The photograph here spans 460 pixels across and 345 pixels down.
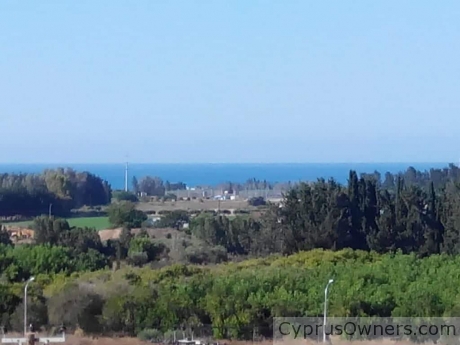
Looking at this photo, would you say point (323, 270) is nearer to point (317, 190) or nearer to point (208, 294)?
point (208, 294)

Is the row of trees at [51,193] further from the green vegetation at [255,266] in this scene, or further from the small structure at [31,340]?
the small structure at [31,340]

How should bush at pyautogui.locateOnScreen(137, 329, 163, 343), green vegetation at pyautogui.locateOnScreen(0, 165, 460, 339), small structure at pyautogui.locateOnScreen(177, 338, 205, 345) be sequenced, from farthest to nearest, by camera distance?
1. green vegetation at pyautogui.locateOnScreen(0, 165, 460, 339)
2. bush at pyautogui.locateOnScreen(137, 329, 163, 343)
3. small structure at pyautogui.locateOnScreen(177, 338, 205, 345)

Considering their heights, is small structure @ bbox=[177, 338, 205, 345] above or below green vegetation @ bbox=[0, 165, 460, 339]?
below

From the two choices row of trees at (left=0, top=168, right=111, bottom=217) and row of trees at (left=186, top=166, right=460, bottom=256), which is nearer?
row of trees at (left=186, top=166, right=460, bottom=256)

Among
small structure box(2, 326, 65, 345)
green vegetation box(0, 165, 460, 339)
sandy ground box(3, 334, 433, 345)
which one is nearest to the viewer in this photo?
small structure box(2, 326, 65, 345)

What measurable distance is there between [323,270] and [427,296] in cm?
512

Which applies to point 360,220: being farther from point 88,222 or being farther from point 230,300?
point 88,222

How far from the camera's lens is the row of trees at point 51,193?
52000 mm

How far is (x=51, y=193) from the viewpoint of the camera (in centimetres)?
5606

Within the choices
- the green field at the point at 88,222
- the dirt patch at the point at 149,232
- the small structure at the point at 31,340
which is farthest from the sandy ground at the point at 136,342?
the green field at the point at 88,222

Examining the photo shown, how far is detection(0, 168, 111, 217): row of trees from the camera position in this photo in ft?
171

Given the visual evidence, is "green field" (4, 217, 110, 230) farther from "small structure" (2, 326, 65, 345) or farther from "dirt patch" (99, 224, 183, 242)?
"small structure" (2, 326, 65, 345)

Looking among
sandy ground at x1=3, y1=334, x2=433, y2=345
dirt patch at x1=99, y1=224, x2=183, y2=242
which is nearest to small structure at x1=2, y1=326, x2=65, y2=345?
sandy ground at x1=3, y1=334, x2=433, y2=345

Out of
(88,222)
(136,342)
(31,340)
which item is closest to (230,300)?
(136,342)
